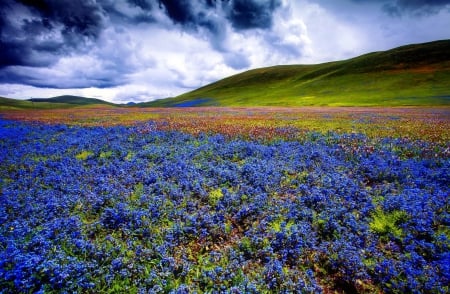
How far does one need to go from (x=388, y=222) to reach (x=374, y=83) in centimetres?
9169

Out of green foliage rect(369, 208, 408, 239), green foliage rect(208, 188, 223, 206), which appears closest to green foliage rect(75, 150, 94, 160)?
green foliage rect(208, 188, 223, 206)

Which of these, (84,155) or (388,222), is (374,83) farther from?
(84,155)

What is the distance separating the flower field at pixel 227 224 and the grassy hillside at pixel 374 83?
191 feet

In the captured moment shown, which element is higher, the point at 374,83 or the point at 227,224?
the point at 374,83

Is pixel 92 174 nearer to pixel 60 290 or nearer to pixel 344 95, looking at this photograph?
pixel 60 290

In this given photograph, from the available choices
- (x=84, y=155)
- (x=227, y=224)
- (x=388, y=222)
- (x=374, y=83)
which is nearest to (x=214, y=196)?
(x=227, y=224)

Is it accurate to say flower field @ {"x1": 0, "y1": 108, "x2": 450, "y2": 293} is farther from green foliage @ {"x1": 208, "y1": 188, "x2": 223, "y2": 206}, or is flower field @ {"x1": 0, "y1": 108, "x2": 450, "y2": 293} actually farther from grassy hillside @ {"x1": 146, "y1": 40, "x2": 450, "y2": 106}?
grassy hillside @ {"x1": 146, "y1": 40, "x2": 450, "y2": 106}

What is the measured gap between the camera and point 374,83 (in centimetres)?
8175

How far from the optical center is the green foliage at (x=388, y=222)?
19.4 ft

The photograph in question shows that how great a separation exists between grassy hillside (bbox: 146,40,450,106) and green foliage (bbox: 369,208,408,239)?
5944 cm

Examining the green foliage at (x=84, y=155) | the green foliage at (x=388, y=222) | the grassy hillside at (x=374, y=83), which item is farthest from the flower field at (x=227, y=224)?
the grassy hillside at (x=374, y=83)

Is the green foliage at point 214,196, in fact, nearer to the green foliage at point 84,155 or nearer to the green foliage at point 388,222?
the green foliage at point 388,222

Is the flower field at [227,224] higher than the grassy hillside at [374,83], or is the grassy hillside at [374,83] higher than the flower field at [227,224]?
the grassy hillside at [374,83]

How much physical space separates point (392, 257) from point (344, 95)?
80386 millimetres
